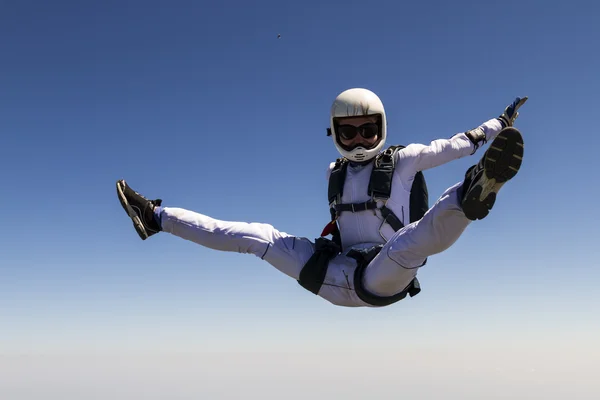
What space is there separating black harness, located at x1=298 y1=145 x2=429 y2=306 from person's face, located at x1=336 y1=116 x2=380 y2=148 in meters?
0.23

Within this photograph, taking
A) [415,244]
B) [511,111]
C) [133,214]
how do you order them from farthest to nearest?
[511,111], [133,214], [415,244]

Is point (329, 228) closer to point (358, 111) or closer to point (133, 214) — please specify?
point (358, 111)

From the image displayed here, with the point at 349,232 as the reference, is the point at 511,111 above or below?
above

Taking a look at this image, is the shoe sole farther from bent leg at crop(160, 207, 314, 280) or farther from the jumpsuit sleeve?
the jumpsuit sleeve

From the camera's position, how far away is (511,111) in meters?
6.95

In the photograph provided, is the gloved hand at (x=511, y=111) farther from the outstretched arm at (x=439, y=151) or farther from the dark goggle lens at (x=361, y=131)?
the dark goggle lens at (x=361, y=131)

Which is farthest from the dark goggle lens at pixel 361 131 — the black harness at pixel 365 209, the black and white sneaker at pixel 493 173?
the black and white sneaker at pixel 493 173

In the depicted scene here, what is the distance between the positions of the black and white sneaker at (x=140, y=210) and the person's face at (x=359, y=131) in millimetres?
2201

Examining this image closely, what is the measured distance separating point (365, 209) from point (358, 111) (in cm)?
110

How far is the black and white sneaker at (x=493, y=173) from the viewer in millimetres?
4359

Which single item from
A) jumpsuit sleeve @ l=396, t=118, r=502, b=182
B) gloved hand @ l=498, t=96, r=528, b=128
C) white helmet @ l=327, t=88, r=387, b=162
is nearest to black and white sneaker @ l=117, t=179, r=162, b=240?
white helmet @ l=327, t=88, r=387, b=162

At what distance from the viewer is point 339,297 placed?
6.21 metres

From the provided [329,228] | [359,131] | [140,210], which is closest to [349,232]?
[329,228]

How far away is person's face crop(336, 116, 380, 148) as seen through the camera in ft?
22.0
